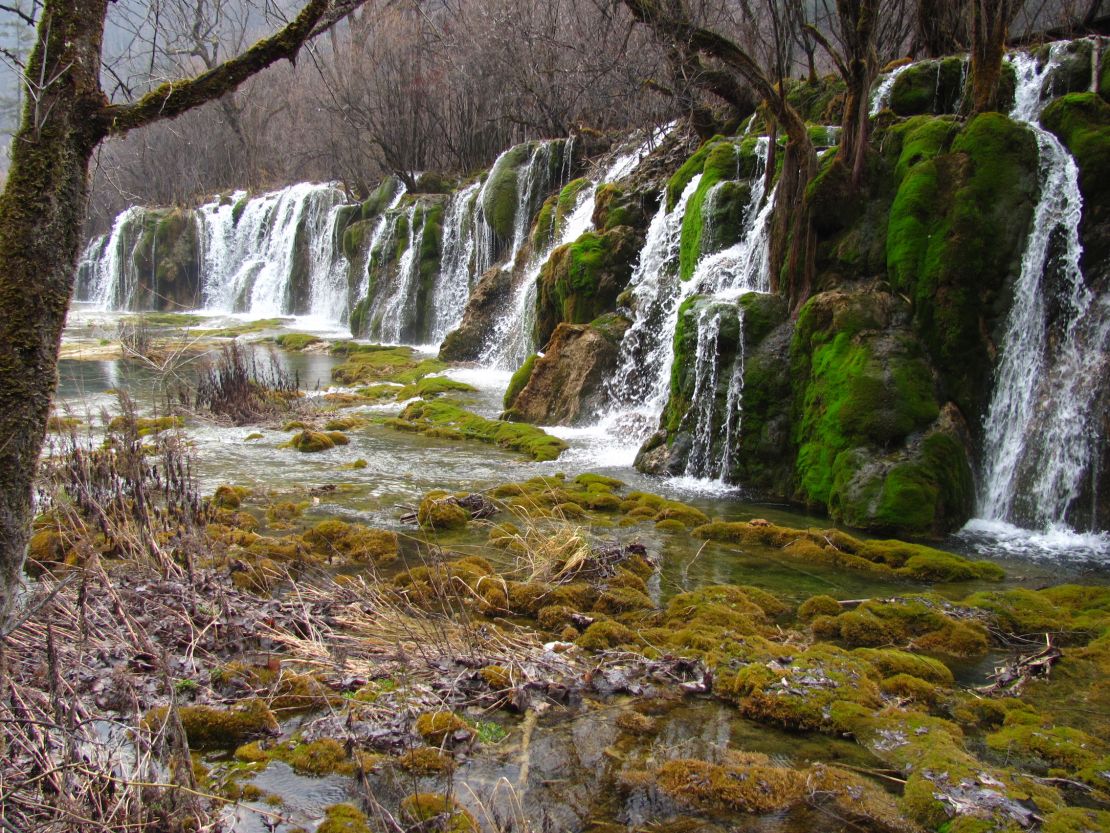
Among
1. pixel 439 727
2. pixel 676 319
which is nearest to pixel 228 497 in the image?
pixel 439 727

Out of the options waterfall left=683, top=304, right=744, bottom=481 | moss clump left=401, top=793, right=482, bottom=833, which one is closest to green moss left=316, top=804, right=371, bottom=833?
moss clump left=401, top=793, right=482, bottom=833

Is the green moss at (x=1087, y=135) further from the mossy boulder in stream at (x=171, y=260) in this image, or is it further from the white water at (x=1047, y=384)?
the mossy boulder in stream at (x=171, y=260)

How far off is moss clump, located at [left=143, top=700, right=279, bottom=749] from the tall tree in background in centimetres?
174

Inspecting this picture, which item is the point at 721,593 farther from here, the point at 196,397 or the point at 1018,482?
the point at 196,397

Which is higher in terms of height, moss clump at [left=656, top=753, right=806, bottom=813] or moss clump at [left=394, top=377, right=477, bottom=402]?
moss clump at [left=394, top=377, right=477, bottom=402]

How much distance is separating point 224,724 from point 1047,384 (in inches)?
333

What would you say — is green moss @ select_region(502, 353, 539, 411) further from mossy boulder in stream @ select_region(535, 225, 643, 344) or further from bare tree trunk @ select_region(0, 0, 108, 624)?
bare tree trunk @ select_region(0, 0, 108, 624)

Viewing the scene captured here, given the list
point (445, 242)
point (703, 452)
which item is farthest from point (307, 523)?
point (445, 242)

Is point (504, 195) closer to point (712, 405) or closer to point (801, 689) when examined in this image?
point (712, 405)

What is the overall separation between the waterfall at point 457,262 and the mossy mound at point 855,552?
17.5 m

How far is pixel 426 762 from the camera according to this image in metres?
3.69

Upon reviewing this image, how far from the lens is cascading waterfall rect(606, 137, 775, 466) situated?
1030cm

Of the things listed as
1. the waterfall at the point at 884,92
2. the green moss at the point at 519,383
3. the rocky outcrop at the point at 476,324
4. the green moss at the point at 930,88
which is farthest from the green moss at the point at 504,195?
the green moss at the point at 930,88

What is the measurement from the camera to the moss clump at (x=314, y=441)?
1195cm
